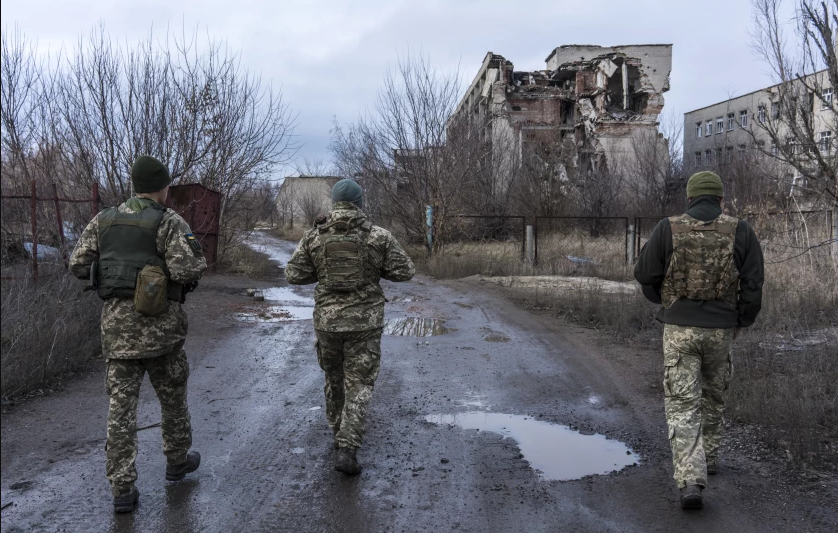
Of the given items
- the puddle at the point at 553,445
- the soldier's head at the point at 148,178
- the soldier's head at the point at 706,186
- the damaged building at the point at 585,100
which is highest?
the damaged building at the point at 585,100

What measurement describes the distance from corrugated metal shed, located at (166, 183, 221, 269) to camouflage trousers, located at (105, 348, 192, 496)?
11.3 meters

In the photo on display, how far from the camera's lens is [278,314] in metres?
11.4

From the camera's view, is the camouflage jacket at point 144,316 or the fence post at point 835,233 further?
the fence post at point 835,233

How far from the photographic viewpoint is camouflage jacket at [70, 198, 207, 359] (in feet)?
12.3

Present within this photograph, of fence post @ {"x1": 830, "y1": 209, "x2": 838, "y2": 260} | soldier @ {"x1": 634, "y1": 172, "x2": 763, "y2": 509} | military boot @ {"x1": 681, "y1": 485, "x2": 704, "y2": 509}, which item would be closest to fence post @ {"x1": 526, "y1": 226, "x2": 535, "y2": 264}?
fence post @ {"x1": 830, "y1": 209, "x2": 838, "y2": 260}

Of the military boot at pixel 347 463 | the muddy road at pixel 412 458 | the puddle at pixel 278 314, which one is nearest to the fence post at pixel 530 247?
the puddle at pixel 278 314

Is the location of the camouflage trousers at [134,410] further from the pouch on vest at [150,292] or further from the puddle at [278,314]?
the puddle at [278,314]

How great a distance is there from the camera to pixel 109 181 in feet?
48.6

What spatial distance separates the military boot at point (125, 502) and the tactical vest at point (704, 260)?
3.24 meters

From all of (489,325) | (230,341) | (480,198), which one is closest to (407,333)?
(489,325)

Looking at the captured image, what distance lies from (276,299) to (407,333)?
4.80 metres

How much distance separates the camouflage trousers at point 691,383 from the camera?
3.79 meters

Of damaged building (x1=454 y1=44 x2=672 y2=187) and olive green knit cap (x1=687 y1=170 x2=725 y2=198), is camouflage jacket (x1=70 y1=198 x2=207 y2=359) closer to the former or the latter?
olive green knit cap (x1=687 y1=170 x2=725 y2=198)

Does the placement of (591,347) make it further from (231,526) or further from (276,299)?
(276,299)
